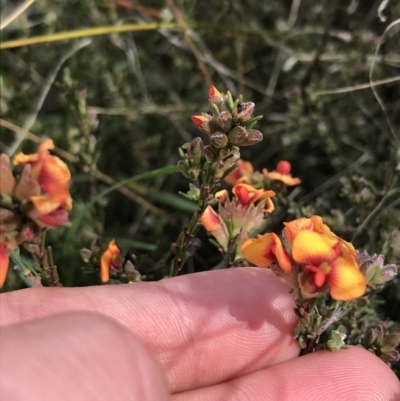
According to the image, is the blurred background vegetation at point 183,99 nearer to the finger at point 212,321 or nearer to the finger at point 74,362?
the finger at point 212,321

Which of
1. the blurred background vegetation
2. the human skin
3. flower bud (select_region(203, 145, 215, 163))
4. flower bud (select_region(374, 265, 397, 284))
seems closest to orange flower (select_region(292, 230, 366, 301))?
flower bud (select_region(374, 265, 397, 284))

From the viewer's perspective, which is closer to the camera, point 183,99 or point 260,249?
point 260,249

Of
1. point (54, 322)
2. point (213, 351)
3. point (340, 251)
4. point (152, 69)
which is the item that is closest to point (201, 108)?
point (152, 69)

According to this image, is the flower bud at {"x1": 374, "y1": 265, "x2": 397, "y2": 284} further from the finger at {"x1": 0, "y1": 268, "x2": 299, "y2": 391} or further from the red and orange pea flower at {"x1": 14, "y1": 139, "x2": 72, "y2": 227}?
the red and orange pea flower at {"x1": 14, "y1": 139, "x2": 72, "y2": 227}

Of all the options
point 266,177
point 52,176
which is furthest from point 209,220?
point 52,176

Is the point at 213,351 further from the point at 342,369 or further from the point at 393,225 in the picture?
the point at 393,225

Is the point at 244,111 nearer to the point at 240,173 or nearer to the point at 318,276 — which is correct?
the point at 318,276

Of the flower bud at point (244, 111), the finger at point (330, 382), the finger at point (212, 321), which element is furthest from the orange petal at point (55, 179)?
the finger at point (330, 382)
